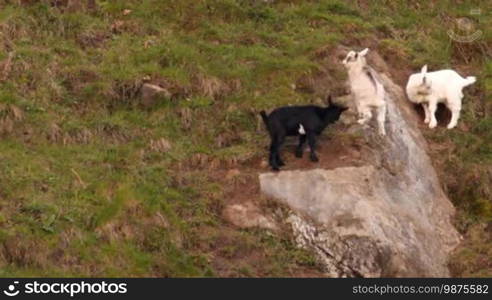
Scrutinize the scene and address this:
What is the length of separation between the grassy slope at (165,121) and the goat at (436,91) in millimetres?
335

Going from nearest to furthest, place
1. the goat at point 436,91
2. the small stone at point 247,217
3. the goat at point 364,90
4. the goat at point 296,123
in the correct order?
the small stone at point 247,217, the goat at point 296,123, the goat at point 364,90, the goat at point 436,91

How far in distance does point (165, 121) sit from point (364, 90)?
303cm

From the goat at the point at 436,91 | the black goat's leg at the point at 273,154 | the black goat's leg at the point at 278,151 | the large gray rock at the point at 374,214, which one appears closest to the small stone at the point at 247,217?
the large gray rock at the point at 374,214

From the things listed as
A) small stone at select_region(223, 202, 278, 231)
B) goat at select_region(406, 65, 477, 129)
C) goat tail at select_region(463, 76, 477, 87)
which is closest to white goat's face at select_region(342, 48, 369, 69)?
goat at select_region(406, 65, 477, 129)

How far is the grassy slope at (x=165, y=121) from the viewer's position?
547 inches

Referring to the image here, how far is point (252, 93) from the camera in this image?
691 inches

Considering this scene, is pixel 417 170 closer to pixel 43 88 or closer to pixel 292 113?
pixel 292 113

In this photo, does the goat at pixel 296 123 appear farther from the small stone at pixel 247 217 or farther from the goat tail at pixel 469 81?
the goat tail at pixel 469 81

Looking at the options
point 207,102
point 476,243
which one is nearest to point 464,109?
point 476,243

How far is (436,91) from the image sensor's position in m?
17.6

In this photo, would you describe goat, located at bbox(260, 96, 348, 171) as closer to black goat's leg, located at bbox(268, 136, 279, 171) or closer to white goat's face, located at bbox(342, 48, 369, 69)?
black goat's leg, located at bbox(268, 136, 279, 171)

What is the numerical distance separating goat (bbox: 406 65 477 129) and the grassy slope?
0.34 m

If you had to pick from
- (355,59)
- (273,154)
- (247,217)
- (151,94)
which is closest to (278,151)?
(273,154)

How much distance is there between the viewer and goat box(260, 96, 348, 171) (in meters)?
15.4
